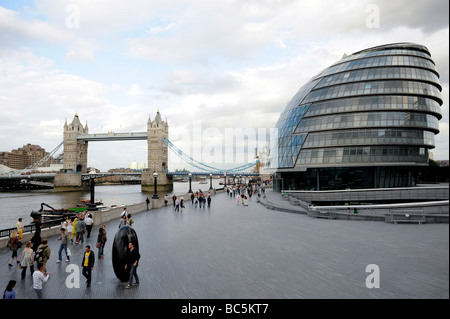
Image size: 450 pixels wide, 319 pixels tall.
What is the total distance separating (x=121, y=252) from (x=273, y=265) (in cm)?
543

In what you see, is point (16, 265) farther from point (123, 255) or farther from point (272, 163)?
point (272, 163)

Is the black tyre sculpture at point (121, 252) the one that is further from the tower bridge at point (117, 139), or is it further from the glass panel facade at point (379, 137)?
the tower bridge at point (117, 139)

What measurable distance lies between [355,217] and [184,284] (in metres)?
15.6

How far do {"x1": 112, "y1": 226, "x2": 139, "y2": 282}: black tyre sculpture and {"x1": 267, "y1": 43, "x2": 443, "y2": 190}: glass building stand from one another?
125 ft

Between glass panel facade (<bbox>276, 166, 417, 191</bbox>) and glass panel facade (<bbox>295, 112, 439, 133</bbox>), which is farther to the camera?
glass panel facade (<bbox>276, 166, 417, 191</bbox>)

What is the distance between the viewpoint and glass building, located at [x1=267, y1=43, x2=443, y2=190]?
40.4m

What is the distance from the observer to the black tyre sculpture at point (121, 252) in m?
8.88

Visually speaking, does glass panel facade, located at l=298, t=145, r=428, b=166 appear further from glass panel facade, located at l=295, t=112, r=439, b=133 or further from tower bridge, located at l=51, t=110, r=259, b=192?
tower bridge, located at l=51, t=110, r=259, b=192

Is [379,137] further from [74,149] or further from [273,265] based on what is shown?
[74,149]

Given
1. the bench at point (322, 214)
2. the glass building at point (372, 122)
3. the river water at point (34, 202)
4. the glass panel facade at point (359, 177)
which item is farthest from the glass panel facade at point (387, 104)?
the river water at point (34, 202)

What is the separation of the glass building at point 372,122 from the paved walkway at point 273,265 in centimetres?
2731

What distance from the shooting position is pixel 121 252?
9055 millimetres

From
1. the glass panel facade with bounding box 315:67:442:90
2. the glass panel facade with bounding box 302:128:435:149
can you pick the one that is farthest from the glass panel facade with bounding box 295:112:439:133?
the glass panel facade with bounding box 315:67:442:90

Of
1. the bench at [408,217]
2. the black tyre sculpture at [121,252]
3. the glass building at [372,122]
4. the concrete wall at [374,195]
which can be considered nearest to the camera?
the black tyre sculpture at [121,252]
